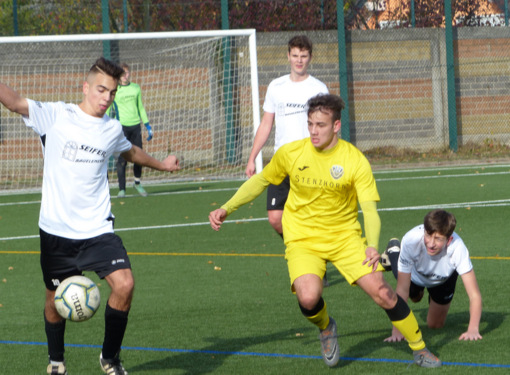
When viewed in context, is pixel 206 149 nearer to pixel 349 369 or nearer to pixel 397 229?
pixel 397 229

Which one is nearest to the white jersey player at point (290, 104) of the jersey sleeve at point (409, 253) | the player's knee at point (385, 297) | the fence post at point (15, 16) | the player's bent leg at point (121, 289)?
the jersey sleeve at point (409, 253)

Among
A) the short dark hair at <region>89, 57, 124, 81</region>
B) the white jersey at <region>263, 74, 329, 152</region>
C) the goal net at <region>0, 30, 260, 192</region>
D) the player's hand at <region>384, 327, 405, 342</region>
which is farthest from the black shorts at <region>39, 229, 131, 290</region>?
the goal net at <region>0, 30, 260, 192</region>

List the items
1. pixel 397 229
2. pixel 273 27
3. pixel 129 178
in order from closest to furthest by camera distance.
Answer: pixel 397 229 < pixel 129 178 < pixel 273 27

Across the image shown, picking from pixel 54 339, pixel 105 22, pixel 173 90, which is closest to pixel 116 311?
pixel 54 339

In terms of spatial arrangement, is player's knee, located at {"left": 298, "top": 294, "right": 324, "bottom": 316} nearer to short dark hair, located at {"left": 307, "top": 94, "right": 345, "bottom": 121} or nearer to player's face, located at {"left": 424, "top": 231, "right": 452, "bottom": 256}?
player's face, located at {"left": 424, "top": 231, "right": 452, "bottom": 256}

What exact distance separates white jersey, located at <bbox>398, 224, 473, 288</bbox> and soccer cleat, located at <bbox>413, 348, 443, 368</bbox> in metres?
0.82

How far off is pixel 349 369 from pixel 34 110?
252 cm

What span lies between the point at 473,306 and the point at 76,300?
2669 mm

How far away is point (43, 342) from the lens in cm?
642

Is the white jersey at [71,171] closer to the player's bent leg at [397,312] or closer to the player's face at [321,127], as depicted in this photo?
the player's face at [321,127]

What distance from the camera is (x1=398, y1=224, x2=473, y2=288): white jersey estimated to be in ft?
20.0

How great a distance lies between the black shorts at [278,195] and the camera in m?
7.94

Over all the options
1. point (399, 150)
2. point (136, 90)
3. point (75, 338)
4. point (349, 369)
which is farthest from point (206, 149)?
point (349, 369)

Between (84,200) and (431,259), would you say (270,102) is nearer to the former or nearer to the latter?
(431,259)
